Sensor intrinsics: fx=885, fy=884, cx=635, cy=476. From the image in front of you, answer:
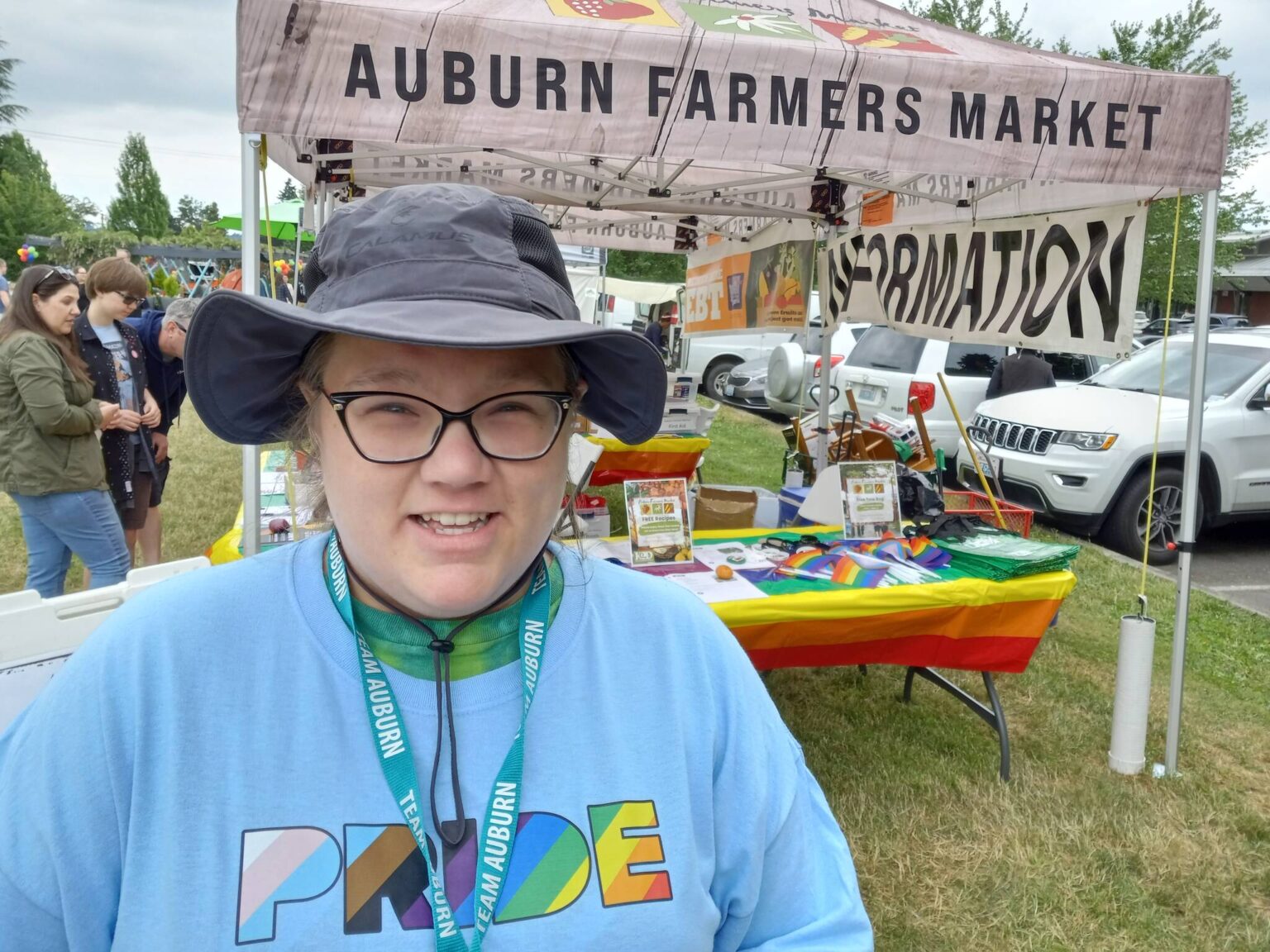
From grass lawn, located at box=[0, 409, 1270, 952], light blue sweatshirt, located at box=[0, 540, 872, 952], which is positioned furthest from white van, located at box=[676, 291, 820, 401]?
light blue sweatshirt, located at box=[0, 540, 872, 952]

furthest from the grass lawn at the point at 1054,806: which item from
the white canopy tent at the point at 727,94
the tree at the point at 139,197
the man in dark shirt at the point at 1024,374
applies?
the tree at the point at 139,197

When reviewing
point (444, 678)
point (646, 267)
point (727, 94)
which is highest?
point (646, 267)

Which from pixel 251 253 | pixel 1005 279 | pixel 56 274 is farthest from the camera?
pixel 1005 279

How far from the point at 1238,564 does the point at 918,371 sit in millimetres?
3463

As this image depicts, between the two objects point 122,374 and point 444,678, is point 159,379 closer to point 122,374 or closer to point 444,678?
point 122,374

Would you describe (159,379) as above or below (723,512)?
above

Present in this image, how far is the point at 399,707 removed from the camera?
952mm

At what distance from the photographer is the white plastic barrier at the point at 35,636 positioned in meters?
1.80

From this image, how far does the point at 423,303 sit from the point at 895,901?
9.04ft

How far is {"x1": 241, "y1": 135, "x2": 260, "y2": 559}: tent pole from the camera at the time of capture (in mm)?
2602

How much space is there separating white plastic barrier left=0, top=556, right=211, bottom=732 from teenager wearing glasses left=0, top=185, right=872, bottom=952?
1.06 m

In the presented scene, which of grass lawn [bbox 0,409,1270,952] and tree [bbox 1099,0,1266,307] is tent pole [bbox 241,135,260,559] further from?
tree [bbox 1099,0,1266,307]

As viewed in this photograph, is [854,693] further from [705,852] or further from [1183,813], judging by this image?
[705,852]

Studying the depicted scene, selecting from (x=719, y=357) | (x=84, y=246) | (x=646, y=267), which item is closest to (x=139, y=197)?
(x=84, y=246)
